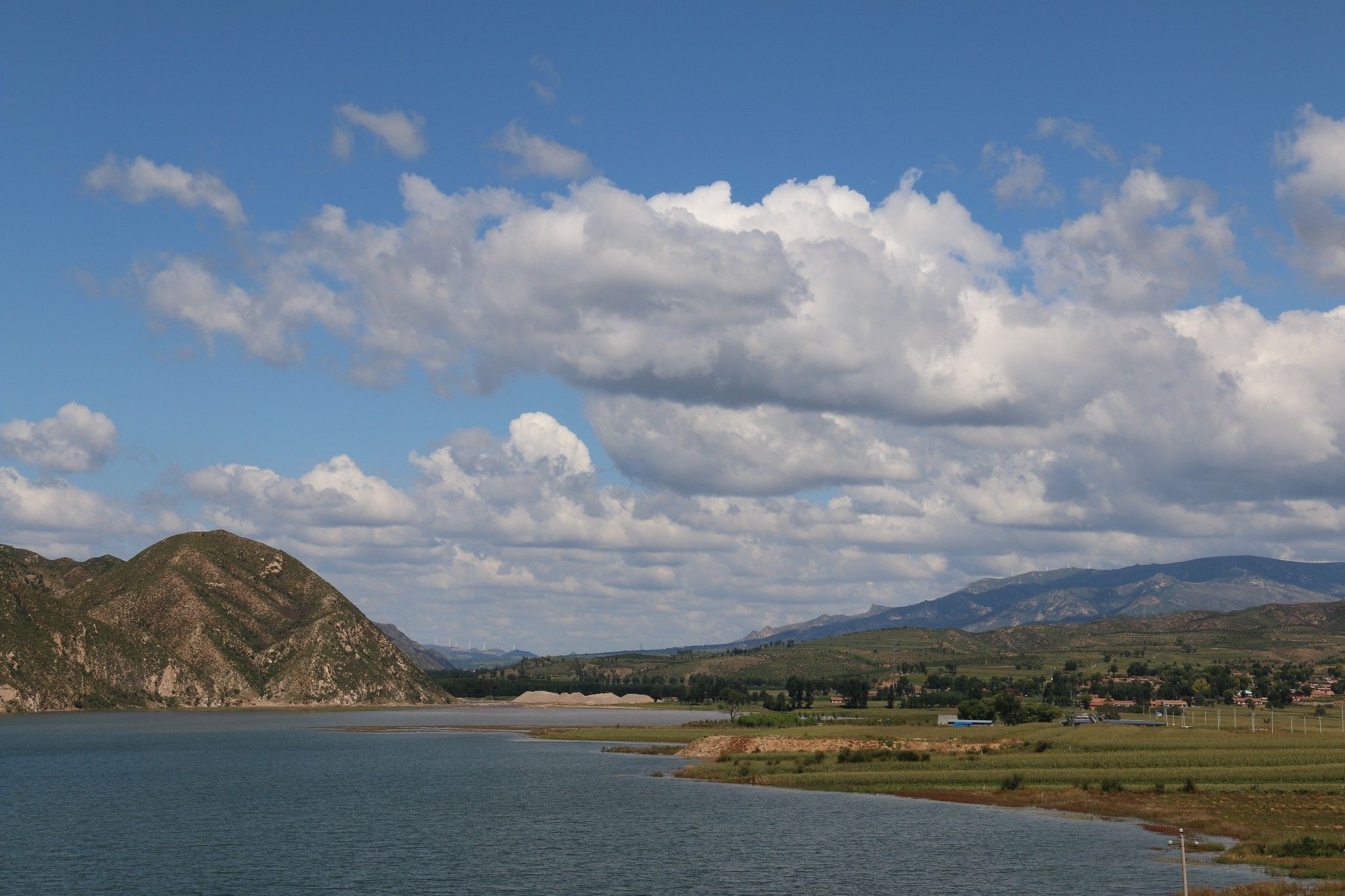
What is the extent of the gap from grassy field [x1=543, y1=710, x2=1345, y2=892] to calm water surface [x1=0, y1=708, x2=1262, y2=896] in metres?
7.50

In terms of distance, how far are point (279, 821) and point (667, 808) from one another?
44.1m

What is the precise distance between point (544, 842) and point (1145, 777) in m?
80.6

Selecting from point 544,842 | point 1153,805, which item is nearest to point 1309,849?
point 1153,805

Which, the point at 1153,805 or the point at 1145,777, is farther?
the point at 1145,777

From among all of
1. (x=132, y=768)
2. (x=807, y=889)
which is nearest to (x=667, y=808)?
(x=807, y=889)

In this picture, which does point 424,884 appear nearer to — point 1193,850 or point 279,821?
point 279,821

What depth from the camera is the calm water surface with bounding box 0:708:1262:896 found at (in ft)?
308

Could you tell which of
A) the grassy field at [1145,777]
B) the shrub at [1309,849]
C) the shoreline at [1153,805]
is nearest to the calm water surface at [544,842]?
the shoreline at [1153,805]

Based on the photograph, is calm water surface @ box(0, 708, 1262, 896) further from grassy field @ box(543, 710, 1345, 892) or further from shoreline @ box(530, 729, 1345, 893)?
grassy field @ box(543, 710, 1345, 892)

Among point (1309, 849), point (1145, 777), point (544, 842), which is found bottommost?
point (544, 842)

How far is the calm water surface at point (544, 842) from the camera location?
93.8 metres

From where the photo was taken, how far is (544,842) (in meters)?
115

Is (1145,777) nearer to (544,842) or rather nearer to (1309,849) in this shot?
(1309,849)

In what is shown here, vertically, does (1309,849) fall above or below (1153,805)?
above
